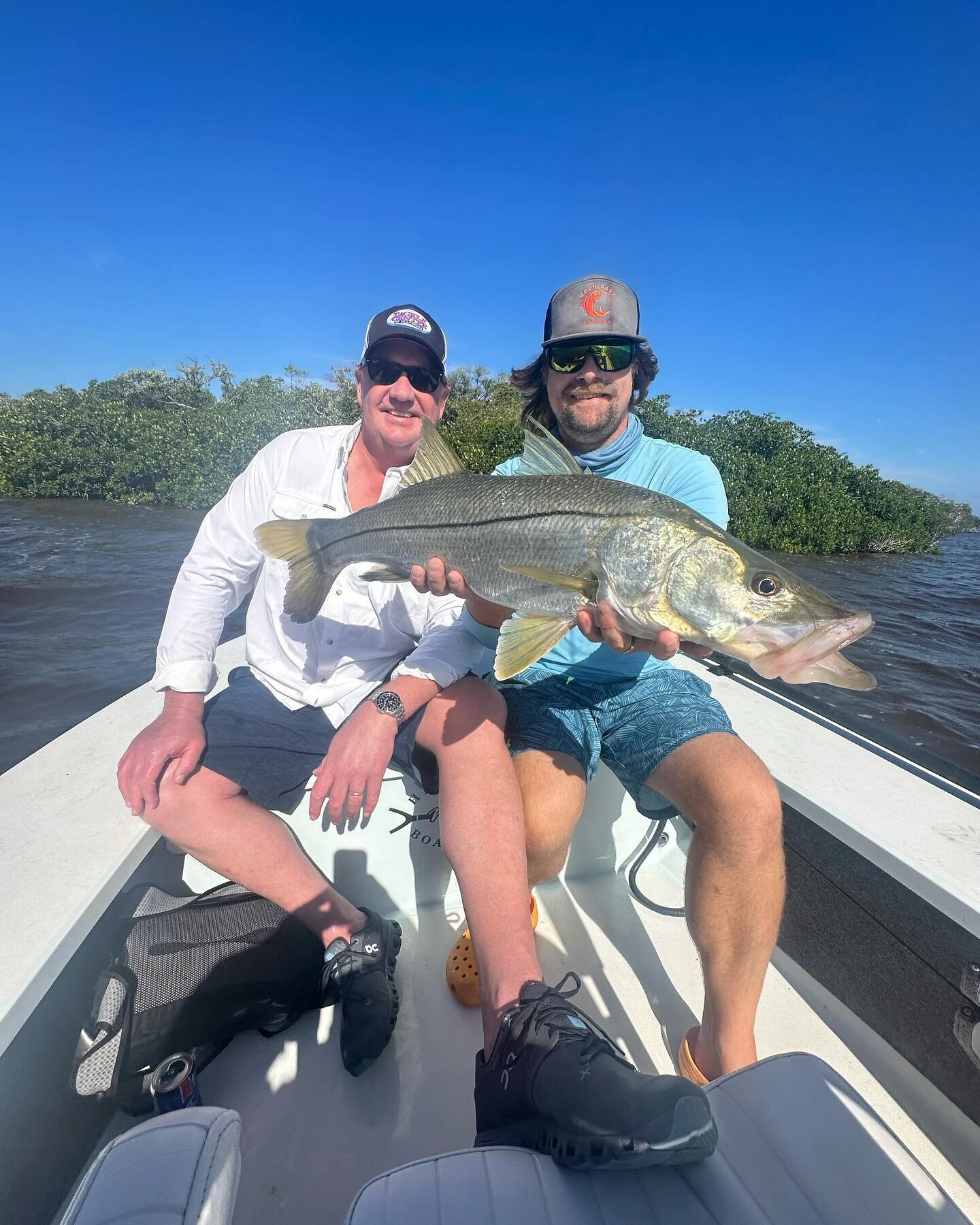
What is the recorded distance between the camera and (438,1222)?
3.14ft

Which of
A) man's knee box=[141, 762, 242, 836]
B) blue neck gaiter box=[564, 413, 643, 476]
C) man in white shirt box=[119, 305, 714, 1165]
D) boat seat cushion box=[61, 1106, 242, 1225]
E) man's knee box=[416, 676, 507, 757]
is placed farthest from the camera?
blue neck gaiter box=[564, 413, 643, 476]

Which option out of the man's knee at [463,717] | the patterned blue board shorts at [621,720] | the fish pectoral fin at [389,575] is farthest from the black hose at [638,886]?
the fish pectoral fin at [389,575]

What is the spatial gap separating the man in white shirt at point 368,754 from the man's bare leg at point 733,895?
1.99 feet

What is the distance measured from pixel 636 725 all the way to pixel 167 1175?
82.0 inches

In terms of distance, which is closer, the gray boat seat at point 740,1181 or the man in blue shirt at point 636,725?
the gray boat seat at point 740,1181

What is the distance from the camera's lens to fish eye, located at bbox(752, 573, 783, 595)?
1974mm

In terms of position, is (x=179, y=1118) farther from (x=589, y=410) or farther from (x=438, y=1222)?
(x=589, y=410)

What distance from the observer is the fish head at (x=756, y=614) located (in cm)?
183

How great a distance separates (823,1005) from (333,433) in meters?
3.53

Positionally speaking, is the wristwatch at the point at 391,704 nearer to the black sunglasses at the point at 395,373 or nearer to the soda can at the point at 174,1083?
the soda can at the point at 174,1083

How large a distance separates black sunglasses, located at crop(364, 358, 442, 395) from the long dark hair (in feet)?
2.04

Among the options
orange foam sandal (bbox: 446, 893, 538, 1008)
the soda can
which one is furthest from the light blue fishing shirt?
the soda can

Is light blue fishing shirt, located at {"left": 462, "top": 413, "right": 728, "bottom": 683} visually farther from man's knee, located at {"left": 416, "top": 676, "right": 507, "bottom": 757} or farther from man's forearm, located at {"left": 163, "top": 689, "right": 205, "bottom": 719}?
man's forearm, located at {"left": 163, "top": 689, "right": 205, "bottom": 719}

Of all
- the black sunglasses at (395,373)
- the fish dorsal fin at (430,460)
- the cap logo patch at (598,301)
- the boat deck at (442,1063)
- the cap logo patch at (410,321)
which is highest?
the cap logo patch at (598,301)
